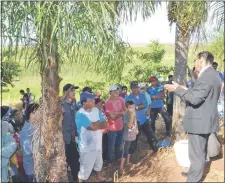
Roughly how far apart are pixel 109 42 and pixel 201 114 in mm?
1184

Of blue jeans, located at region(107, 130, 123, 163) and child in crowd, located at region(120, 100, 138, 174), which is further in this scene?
blue jeans, located at region(107, 130, 123, 163)

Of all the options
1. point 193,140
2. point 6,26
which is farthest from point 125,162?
point 6,26

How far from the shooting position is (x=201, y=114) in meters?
3.65

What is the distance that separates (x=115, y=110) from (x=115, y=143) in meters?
0.74

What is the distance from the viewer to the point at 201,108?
3.65 m

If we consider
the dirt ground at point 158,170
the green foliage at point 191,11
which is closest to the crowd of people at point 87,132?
the dirt ground at point 158,170

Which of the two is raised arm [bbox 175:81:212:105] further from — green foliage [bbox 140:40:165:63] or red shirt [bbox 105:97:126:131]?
green foliage [bbox 140:40:165:63]

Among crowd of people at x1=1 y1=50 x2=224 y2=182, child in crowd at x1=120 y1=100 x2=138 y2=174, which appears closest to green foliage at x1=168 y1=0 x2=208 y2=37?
crowd of people at x1=1 y1=50 x2=224 y2=182

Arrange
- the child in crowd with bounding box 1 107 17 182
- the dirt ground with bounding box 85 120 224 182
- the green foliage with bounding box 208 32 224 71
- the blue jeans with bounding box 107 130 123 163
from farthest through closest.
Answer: the blue jeans with bounding box 107 130 123 163
the green foliage with bounding box 208 32 224 71
the dirt ground with bounding box 85 120 224 182
the child in crowd with bounding box 1 107 17 182

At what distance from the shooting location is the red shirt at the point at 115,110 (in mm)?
5762

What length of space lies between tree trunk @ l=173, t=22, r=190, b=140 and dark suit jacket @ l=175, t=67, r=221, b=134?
2483mm

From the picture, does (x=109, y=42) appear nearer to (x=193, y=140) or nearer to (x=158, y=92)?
(x=193, y=140)

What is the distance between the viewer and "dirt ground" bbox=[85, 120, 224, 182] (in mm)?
4266

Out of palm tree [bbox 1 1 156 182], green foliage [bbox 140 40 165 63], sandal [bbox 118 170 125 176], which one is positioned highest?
palm tree [bbox 1 1 156 182]
